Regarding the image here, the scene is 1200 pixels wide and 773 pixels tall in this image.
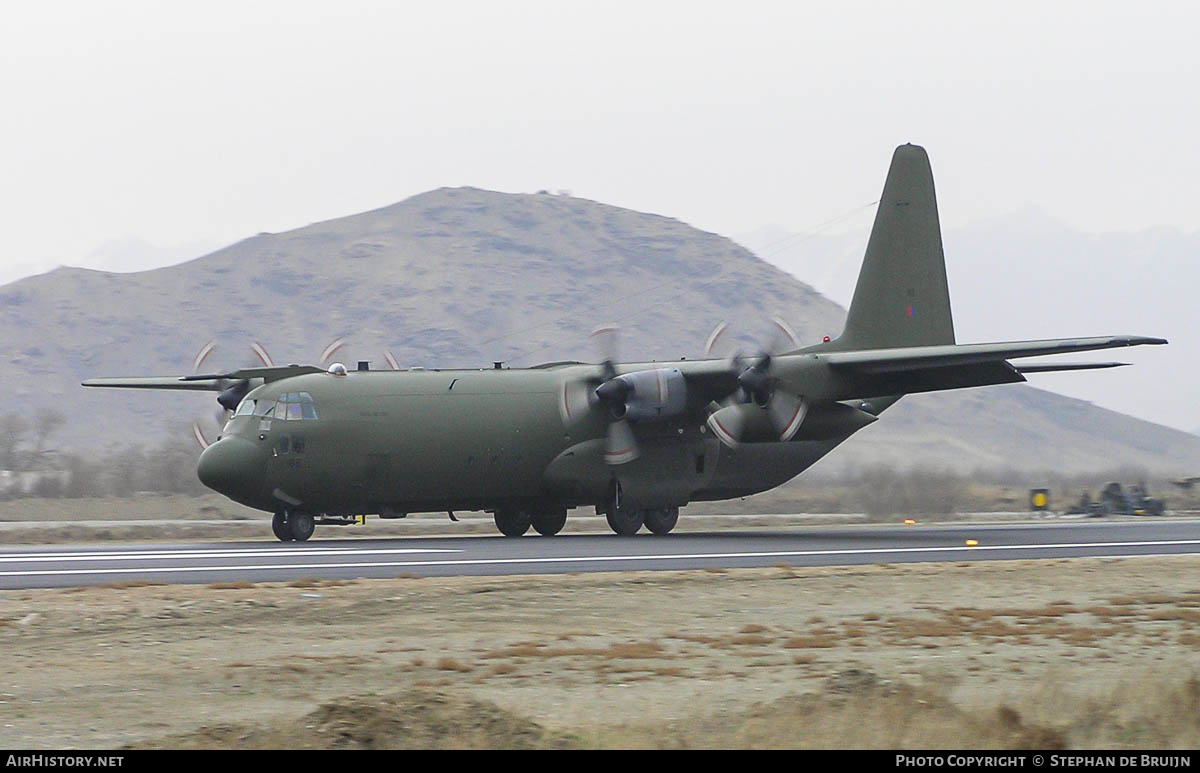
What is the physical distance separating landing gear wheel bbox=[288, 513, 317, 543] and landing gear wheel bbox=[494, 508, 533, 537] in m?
4.82

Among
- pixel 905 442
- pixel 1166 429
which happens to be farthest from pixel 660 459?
pixel 1166 429

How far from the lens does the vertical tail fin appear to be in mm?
36219

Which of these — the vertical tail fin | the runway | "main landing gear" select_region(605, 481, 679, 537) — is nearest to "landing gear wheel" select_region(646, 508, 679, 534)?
"main landing gear" select_region(605, 481, 679, 537)

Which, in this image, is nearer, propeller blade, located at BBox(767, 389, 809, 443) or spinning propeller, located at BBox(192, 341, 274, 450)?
propeller blade, located at BBox(767, 389, 809, 443)

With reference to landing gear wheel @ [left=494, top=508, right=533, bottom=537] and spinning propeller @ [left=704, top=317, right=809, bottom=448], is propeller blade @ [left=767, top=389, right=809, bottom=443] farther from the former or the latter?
landing gear wheel @ [left=494, top=508, right=533, bottom=537]

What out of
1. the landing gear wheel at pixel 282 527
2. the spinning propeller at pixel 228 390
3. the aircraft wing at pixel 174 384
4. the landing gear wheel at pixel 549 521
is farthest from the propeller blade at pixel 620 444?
the aircraft wing at pixel 174 384

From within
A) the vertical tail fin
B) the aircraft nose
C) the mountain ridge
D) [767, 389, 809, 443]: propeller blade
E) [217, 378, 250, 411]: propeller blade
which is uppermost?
the mountain ridge

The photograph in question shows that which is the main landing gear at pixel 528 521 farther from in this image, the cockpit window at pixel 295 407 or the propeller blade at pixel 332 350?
the cockpit window at pixel 295 407

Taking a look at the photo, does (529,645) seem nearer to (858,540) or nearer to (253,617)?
Result: (253,617)

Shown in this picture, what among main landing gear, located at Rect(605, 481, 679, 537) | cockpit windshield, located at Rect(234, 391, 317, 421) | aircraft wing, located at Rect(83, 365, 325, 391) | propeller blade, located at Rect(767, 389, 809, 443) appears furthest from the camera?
main landing gear, located at Rect(605, 481, 679, 537)

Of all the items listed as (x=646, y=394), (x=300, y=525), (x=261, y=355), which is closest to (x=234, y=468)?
(x=300, y=525)

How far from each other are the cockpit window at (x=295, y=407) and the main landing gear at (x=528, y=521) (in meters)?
5.77

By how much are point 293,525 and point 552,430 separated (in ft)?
19.9

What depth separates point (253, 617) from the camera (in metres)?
17.2
